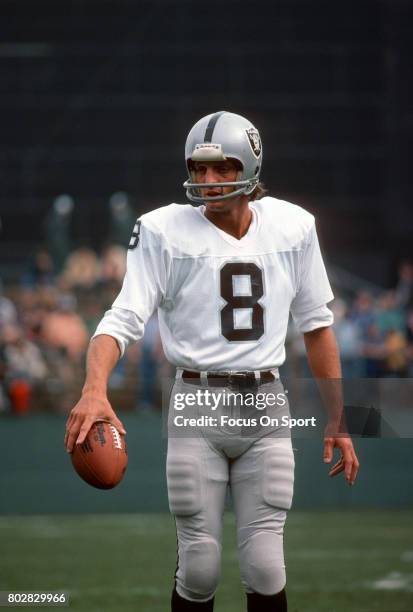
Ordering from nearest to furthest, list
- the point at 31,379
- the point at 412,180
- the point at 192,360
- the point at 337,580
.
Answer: the point at 192,360 → the point at 337,580 → the point at 31,379 → the point at 412,180

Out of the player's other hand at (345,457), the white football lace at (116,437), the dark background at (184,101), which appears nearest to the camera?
the white football lace at (116,437)

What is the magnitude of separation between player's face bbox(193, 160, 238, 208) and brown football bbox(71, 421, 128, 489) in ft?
2.74

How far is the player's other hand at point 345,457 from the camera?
14.2 ft

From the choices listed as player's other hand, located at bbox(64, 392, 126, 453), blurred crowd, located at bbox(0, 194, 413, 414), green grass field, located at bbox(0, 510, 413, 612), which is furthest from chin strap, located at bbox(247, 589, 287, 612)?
blurred crowd, located at bbox(0, 194, 413, 414)

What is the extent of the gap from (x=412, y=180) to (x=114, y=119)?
4309 millimetres

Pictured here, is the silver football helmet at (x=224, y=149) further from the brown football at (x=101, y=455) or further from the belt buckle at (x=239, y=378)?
the brown football at (x=101, y=455)

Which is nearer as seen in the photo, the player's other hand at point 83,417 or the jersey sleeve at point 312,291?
the player's other hand at point 83,417

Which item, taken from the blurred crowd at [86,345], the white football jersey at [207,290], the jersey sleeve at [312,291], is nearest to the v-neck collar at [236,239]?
the white football jersey at [207,290]

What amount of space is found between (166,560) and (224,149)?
3601mm

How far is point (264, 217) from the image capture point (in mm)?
4363

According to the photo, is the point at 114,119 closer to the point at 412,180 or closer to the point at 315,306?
the point at 412,180

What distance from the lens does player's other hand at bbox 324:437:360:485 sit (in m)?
4.34

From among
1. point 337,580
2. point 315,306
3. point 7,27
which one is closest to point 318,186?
point 7,27

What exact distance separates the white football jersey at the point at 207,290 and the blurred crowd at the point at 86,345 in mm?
8437
